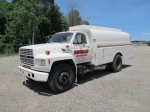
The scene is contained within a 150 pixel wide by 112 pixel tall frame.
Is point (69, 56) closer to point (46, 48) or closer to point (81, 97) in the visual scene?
point (46, 48)

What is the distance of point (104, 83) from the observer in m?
5.78

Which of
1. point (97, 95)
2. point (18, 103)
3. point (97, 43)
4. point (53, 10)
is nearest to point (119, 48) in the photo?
point (97, 43)

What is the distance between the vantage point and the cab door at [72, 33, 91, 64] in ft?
18.3

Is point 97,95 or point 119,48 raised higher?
point 119,48

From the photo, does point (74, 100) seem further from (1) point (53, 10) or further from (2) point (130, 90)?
(1) point (53, 10)

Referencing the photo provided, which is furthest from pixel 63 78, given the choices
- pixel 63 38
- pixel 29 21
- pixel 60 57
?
pixel 29 21

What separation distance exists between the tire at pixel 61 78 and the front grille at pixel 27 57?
85 centimetres

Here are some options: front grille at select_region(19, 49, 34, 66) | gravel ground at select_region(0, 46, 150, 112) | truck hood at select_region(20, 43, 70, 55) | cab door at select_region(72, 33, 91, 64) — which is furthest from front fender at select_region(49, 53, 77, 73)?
gravel ground at select_region(0, 46, 150, 112)

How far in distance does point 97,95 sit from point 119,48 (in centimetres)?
406

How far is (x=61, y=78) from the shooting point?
16.1 feet

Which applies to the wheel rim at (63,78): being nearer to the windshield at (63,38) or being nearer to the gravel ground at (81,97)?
the gravel ground at (81,97)

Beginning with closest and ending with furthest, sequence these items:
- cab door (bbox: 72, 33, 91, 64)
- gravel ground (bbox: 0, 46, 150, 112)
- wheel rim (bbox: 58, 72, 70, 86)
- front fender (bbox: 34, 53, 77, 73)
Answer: gravel ground (bbox: 0, 46, 150, 112), front fender (bbox: 34, 53, 77, 73), wheel rim (bbox: 58, 72, 70, 86), cab door (bbox: 72, 33, 91, 64)

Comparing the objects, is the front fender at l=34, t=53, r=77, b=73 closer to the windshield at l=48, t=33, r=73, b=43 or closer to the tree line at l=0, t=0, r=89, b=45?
the windshield at l=48, t=33, r=73, b=43

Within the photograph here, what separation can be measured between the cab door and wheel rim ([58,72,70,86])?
84 centimetres
